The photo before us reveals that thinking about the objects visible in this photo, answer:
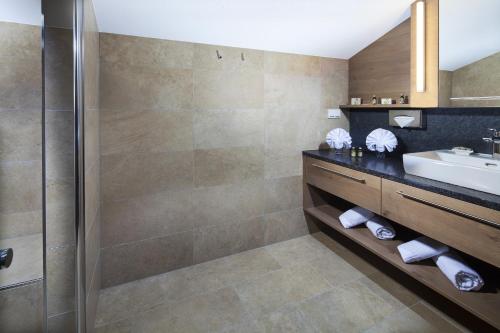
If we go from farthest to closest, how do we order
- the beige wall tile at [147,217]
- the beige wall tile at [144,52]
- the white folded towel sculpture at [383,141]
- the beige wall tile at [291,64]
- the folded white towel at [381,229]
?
the beige wall tile at [291,64] < the white folded towel sculpture at [383,141] < the folded white towel at [381,229] < the beige wall tile at [147,217] < the beige wall tile at [144,52]

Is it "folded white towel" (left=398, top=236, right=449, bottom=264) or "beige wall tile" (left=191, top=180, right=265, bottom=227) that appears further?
"beige wall tile" (left=191, top=180, right=265, bottom=227)

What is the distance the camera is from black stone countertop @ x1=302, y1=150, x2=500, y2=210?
48.9 inches

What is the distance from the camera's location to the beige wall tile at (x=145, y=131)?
1820 millimetres

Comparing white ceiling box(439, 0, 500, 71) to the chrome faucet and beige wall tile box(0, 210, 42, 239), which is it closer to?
the chrome faucet

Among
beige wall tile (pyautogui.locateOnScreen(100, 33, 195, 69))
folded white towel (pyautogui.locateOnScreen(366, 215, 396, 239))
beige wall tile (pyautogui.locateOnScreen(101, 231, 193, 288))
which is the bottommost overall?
beige wall tile (pyautogui.locateOnScreen(101, 231, 193, 288))

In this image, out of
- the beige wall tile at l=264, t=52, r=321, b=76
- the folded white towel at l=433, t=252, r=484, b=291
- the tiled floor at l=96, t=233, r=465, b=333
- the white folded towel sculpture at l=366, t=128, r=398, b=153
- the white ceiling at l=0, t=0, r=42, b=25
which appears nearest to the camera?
the white ceiling at l=0, t=0, r=42, b=25

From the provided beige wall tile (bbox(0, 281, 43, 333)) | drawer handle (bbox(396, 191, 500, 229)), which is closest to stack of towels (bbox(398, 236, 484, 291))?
drawer handle (bbox(396, 191, 500, 229))

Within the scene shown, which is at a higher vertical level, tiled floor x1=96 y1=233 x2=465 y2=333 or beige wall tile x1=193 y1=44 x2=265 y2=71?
beige wall tile x1=193 y1=44 x2=265 y2=71

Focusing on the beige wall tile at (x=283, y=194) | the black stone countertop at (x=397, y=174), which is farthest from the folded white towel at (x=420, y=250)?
the beige wall tile at (x=283, y=194)

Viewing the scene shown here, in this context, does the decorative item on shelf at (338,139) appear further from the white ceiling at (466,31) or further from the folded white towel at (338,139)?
the white ceiling at (466,31)

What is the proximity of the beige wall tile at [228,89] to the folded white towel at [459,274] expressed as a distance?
5.47 feet

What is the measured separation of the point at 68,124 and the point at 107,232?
3.24 feet

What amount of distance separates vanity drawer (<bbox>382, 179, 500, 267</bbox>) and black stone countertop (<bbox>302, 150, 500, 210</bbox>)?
0.10ft

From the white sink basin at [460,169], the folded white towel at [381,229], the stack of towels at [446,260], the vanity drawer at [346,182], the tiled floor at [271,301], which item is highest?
the white sink basin at [460,169]
